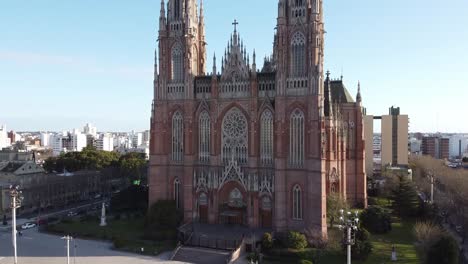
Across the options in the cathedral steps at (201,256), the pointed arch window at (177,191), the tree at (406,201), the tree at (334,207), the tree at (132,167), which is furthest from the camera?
the tree at (132,167)

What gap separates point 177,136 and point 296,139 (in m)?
17.4

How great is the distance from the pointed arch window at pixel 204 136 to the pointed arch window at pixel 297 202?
507 inches

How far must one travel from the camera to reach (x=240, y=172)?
5519 cm

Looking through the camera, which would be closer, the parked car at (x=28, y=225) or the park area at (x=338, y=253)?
the park area at (x=338, y=253)

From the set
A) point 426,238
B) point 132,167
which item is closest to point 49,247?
point 426,238

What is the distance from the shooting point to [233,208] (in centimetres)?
5619

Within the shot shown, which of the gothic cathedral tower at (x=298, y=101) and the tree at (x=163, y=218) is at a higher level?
the gothic cathedral tower at (x=298, y=101)

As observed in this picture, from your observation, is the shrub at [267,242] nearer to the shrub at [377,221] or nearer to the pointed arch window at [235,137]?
the pointed arch window at [235,137]

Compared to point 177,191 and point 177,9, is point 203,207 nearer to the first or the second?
point 177,191

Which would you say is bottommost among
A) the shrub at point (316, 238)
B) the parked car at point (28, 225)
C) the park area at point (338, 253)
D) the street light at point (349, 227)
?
the parked car at point (28, 225)

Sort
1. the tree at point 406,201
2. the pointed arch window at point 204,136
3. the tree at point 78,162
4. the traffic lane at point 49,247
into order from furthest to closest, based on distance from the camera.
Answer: the tree at point 78,162 → the tree at point 406,201 → the pointed arch window at point 204,136 → the traffic lane at point 49,247

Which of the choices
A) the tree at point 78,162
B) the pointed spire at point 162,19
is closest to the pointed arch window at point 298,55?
the pointed spire at point 162,19

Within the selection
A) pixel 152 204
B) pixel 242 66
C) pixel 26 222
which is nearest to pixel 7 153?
pixel 26 222

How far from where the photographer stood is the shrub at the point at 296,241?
155 feet
